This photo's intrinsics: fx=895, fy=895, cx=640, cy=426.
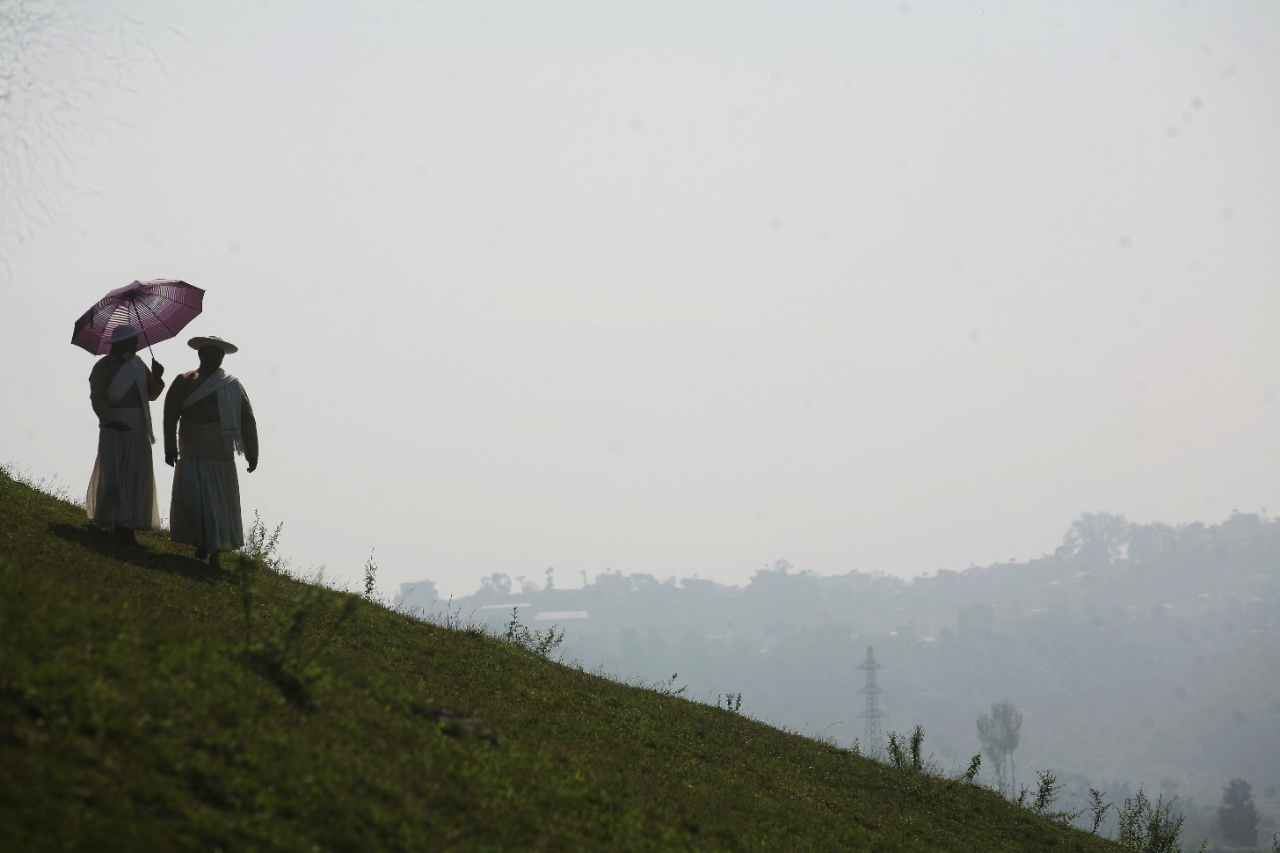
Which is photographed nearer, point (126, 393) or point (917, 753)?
point (126, 393)

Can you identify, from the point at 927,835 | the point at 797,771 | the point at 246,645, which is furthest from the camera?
the point at 797,771

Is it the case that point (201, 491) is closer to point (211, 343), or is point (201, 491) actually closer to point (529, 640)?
point (211, 343)

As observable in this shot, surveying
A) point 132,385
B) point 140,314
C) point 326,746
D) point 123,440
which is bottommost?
point 326,746

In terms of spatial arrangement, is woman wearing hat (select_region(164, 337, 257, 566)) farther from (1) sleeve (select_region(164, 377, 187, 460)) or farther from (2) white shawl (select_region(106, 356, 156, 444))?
(2) white shawl (select_region(106, 356, 156, 444))

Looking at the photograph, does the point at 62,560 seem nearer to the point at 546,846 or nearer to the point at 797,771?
the point at 546,846

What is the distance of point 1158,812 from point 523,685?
14.3 meters

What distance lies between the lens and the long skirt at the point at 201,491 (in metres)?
13.3

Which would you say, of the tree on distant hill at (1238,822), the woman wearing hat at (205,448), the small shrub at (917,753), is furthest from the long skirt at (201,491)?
the tree on distant hill at (1238,822)

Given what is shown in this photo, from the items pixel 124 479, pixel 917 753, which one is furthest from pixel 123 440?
pixel 917 753

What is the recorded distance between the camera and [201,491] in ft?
43.8

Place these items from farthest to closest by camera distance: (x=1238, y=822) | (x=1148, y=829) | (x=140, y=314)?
(x=1238, y=822) → (x=1148, y=829) → (x=140, y=314)

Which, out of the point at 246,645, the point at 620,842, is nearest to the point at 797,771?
the point at 620,842

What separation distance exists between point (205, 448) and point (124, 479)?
118cm

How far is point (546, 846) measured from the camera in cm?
668
